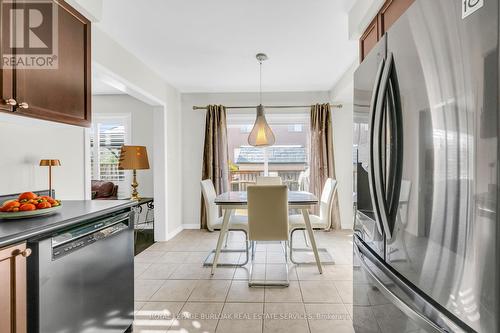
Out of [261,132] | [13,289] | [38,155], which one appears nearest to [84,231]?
[13,289]

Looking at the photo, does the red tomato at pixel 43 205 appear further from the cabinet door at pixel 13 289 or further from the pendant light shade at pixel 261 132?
the pendant light shade at pixel 261 132

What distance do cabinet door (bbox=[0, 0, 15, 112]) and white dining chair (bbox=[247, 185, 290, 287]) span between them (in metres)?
1.91

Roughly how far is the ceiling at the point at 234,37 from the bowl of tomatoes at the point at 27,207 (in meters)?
1.73

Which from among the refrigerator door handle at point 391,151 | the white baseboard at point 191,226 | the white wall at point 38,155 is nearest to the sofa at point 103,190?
the white baseboard at point 191,226

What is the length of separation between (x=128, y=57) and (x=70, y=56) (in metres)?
1.60

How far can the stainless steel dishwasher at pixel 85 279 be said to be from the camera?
125 centimetres

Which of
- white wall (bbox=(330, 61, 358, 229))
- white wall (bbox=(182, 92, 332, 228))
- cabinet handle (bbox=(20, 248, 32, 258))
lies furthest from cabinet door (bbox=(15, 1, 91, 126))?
white wall (bbox=(330, 61, 358, 229))

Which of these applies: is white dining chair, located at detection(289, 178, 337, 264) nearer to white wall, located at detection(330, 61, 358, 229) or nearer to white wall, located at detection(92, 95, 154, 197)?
white wall, located at detection(330, 61, 358, 229)

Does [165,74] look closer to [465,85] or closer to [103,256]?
[103,256]

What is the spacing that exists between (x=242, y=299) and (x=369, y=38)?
2.34 meters

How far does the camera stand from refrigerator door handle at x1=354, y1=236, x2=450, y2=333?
89 centimetres

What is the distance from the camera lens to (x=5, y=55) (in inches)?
55.7

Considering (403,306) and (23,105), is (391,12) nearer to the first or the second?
(403,306)

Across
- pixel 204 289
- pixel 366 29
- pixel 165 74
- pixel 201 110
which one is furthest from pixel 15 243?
pixel 201 110
